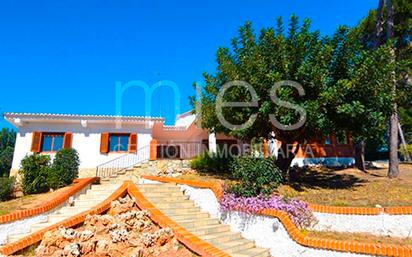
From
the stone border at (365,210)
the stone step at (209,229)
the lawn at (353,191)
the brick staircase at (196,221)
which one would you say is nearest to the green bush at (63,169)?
the brick staircase at (196,221)

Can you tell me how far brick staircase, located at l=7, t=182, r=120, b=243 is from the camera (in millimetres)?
7083

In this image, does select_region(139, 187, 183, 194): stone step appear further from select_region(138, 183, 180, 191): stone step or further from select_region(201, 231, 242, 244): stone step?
select_region(201, 231, 242, 244): stone step

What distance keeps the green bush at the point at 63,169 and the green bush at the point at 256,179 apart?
24.6 feet

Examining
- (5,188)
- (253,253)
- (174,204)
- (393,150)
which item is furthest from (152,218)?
(393,150)

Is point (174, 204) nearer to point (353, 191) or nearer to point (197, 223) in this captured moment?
point (197, 223)

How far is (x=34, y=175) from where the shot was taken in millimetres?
11078

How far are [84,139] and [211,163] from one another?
744 cm

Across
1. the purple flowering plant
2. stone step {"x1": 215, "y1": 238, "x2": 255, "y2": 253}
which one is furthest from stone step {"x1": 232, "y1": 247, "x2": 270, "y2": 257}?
the purple flowering plant

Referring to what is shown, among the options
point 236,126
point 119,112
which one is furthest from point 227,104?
point 119,112

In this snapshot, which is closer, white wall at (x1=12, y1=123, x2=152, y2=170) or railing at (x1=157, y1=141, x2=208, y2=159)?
white wall at (x1=12, y1=123, x2=152, y2=170)

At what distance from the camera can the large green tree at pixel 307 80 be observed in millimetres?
8812

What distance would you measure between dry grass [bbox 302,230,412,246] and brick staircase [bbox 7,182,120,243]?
6.57 meters

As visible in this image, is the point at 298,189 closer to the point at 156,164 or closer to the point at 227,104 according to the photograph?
the point at 227,104

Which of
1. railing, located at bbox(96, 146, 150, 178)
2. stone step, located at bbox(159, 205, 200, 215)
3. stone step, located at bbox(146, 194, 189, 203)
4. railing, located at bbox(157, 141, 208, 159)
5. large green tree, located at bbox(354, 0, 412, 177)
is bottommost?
stone step, located at bbox(159, 205, 200, 215)
